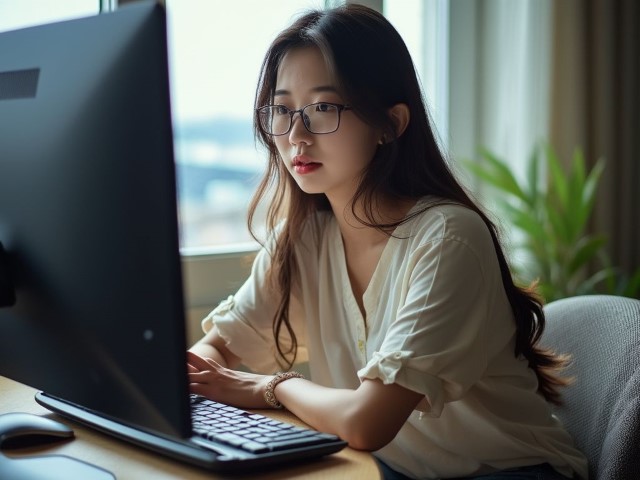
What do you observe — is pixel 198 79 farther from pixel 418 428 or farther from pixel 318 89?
pixel 418 428

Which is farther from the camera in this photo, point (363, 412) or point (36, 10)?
point (36, 10)

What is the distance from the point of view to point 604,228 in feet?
9.73

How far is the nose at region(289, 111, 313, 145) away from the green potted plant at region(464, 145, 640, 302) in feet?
4.13

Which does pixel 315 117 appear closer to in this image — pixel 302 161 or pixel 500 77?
pixel 302 161

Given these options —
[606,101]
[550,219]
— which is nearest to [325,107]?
[550,219]

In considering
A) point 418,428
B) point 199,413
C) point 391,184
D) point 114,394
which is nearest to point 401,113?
point 391,184

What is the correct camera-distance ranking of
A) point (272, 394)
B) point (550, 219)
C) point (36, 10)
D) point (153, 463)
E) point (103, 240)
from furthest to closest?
point (550, 219) < point (36, 10) < point (272, 394) < point (153, 463) < point (103, 240)

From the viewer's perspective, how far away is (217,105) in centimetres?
222

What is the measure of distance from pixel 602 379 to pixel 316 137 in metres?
0.62

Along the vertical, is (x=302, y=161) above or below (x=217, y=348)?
above

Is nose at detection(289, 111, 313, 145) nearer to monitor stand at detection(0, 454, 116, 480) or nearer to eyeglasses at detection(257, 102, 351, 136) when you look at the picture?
eyeglasses at detection(257, 102, 351, 136)

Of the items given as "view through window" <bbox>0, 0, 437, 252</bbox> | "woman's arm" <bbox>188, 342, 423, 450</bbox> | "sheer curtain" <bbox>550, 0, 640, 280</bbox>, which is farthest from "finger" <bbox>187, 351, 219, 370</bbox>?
"sheer curtain" <bbox>550, 0, 640, 280</bbox>

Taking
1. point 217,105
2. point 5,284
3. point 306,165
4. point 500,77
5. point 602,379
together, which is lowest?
point 602,379

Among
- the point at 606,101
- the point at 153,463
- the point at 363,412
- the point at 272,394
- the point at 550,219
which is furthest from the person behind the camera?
the point at 606,101
